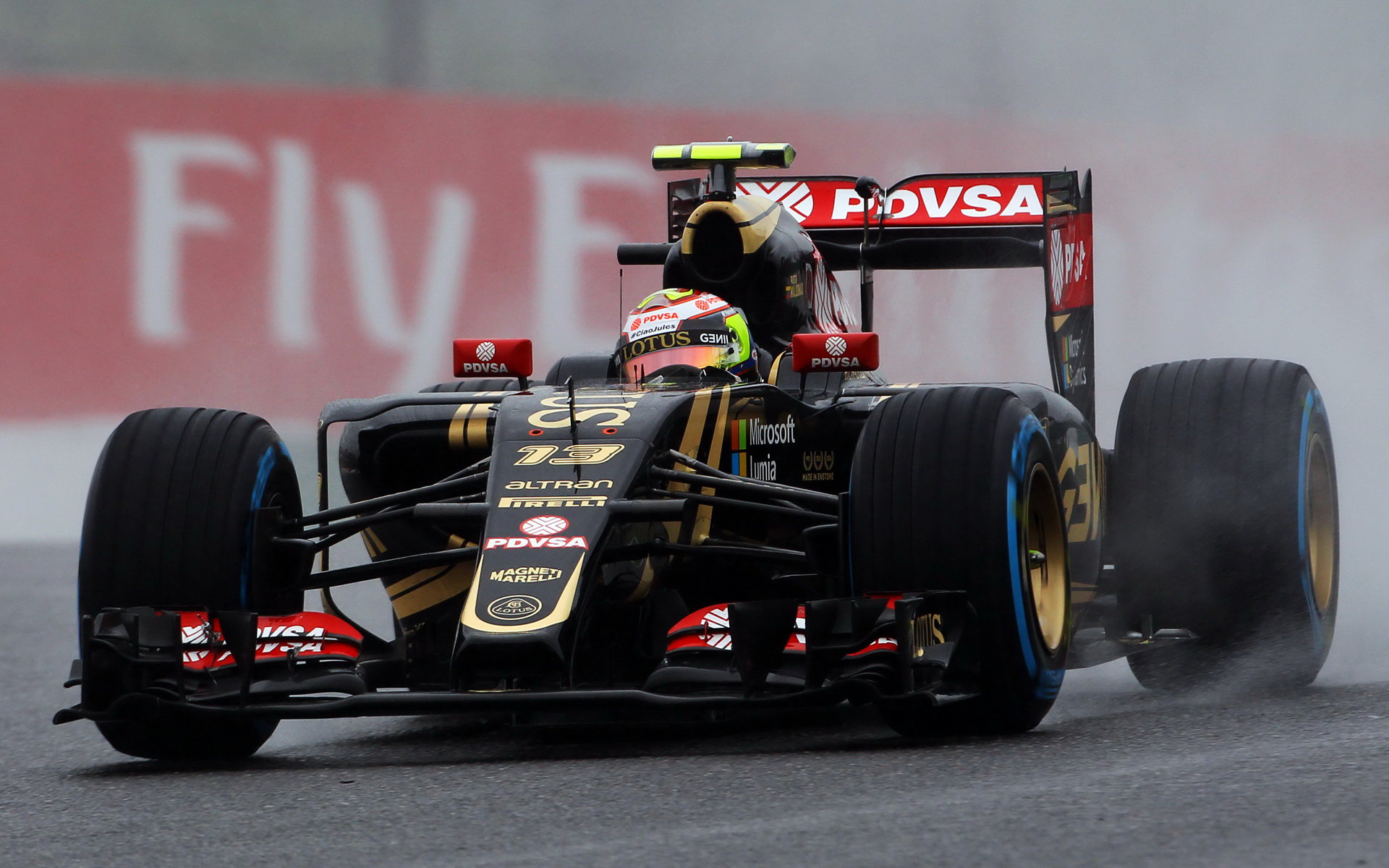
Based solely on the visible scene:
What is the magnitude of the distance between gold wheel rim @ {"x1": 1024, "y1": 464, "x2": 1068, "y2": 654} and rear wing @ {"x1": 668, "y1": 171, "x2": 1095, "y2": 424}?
7.01 ft

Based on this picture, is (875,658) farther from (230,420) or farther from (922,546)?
(230,420)

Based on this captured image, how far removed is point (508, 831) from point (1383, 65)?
50.6ft

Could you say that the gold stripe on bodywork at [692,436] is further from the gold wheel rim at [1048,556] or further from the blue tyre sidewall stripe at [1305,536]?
the blue tyre sidewall stripe at [1305,536]

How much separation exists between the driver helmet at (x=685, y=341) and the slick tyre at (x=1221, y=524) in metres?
1.42

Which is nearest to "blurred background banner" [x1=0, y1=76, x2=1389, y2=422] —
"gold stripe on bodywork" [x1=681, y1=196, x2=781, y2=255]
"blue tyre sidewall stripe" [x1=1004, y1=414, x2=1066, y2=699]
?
"gold stripe on bodywork" [x1=681, y1=196, x2=781, y2=255]

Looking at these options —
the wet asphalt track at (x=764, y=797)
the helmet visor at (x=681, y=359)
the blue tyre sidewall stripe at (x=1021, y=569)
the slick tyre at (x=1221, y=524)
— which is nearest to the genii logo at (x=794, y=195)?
the helmet visor at (x=681, y=359)

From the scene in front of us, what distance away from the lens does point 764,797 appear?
4402 mm

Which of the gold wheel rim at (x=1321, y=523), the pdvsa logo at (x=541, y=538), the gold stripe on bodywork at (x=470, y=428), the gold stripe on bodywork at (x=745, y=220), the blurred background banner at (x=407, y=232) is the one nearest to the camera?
the pdvsa logo at (x=541, y=538)

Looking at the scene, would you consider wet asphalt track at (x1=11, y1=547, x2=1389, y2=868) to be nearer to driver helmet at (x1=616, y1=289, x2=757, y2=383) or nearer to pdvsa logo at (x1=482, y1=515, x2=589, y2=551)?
pdvsa logo at (x1=482, y1=515, x2=589, y2=551)

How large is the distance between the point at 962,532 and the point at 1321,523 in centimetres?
275

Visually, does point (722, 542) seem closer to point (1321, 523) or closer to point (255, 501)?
point (255, 501)

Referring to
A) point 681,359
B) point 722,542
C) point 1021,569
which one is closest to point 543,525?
point 722,542

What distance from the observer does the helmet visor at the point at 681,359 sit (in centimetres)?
700

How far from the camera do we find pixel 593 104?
17.6m
